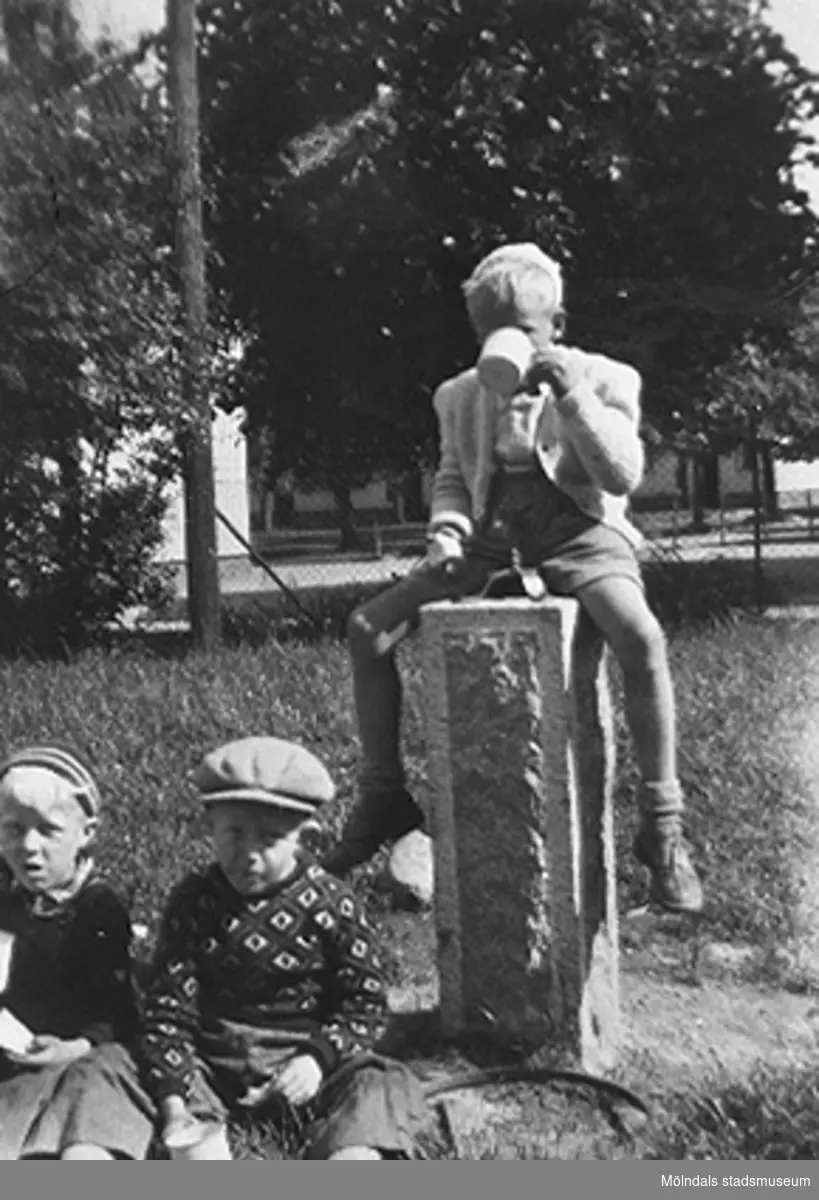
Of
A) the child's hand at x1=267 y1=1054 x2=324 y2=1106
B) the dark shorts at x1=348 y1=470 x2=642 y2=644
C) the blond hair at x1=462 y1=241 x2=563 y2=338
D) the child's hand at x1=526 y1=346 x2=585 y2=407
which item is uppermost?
the blond hair at x1=462 y1=241 x2=563 y2=338

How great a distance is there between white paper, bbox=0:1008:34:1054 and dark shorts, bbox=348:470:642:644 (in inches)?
34.4

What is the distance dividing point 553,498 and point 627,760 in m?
0.70

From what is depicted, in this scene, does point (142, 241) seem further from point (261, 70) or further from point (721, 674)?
point (721, 674)

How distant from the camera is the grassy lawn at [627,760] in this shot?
266 cm

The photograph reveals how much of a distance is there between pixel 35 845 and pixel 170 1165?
450 mm

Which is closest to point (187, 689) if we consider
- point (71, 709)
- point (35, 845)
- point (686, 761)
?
point (71, 709)

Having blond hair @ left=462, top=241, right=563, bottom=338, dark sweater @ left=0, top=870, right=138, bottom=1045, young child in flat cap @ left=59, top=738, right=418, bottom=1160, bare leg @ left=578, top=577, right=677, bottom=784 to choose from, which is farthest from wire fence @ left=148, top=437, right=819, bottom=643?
dark sweater @ left=0, top=870, right=138, bottom=1045

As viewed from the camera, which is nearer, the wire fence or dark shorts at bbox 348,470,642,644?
dark shorts at bbox 348,470,642,644

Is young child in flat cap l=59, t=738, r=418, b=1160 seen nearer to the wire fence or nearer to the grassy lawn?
the grassy lawn

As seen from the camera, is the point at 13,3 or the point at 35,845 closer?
the point at 35,845

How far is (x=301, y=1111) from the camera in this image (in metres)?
2.11

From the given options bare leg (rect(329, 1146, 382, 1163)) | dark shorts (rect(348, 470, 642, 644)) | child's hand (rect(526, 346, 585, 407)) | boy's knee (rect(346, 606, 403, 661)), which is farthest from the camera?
boy's knee (rect(346, 606, 403, 661))

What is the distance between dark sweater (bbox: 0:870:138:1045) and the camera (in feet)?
7.14

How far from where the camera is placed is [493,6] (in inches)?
98.6
